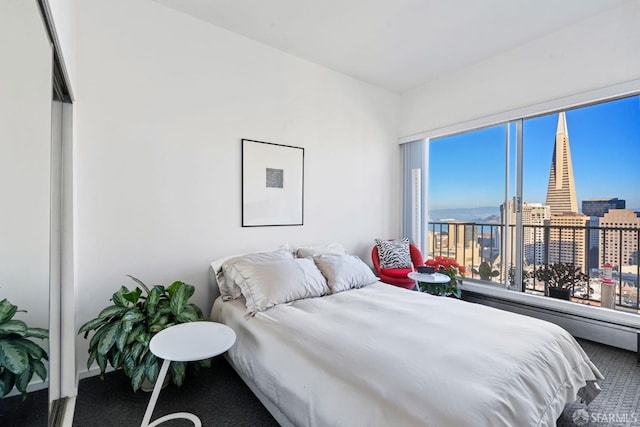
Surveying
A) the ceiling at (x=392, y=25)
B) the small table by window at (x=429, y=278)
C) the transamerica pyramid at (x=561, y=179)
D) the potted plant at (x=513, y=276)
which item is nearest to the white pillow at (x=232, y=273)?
the small table by window at (x=429, y=278)

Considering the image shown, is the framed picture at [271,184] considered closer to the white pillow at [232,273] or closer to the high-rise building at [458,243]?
the white pillow at [232,273]

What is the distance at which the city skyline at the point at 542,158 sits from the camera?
2826 millimetres

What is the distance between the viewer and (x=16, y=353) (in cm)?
99

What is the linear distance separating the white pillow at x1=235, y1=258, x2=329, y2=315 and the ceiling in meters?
2.15

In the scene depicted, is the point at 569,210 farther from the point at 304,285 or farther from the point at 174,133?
the point at 174,133

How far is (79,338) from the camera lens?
2.17 m

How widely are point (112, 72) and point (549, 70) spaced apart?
3.94 m

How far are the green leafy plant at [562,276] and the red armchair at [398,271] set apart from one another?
1335 mm

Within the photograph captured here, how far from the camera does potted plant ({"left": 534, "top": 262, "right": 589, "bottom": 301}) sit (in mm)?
3131

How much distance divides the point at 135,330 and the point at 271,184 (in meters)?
1.71

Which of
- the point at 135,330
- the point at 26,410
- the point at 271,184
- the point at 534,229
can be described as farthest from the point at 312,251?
the point at 534,229

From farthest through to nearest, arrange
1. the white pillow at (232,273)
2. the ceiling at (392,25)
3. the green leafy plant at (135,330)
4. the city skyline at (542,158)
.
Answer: the city skyline at (542,158), the ceiling at (392,25), the white pillow at (232,273), the green leafy plant at (135,330)

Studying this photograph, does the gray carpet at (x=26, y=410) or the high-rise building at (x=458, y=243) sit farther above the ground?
the high-rise building at (x=458, y=243)

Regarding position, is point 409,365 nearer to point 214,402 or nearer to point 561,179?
point 214,402
